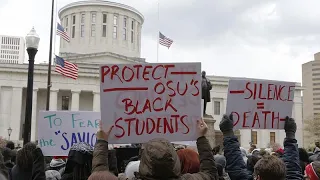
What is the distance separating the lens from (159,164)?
8.67 feet

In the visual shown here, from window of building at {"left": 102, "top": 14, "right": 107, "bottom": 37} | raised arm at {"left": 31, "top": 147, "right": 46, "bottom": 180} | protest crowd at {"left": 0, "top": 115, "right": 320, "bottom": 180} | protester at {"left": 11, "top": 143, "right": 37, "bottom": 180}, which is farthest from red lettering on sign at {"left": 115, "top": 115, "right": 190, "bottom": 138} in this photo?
window of building at {"left": 102, "top": 14, "right": 107, "bottom": 37}

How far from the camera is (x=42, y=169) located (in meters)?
4.44

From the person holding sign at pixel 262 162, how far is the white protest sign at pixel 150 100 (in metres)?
0.34

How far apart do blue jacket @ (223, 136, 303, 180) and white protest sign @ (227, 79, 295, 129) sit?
827 mm

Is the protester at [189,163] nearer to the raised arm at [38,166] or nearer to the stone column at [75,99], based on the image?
the raised arm at [38,166]

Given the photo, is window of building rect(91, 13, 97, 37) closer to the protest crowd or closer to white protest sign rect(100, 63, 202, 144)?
the protest crowd

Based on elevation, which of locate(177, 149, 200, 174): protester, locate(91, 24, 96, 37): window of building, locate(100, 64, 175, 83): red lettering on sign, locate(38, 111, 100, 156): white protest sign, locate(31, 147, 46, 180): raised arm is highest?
locate(91, 24, 96, 37): window of building

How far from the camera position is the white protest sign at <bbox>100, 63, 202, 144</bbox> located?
13.1ft

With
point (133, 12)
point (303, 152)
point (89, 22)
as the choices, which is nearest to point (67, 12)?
point (89, 22)

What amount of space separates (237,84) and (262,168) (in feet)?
5.43

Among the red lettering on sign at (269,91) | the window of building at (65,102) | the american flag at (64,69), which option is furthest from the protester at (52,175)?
the window of building at (65,102)

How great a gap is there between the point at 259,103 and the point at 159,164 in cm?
242

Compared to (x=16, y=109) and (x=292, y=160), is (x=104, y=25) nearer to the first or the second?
(x=16, y=109)

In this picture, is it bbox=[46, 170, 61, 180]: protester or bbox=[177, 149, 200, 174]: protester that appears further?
bbox=[46, 170, 61, 180]: protester
